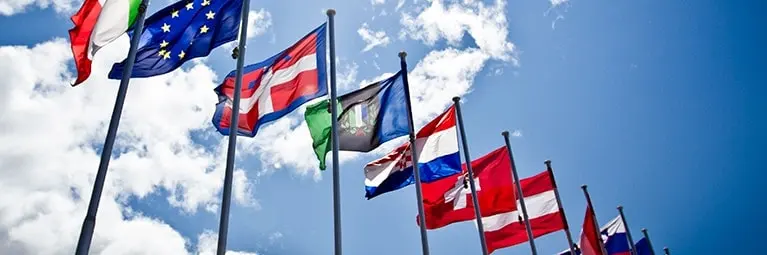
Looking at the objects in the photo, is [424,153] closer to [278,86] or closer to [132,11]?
[278,86]

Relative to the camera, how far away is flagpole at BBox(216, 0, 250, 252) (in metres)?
9.19

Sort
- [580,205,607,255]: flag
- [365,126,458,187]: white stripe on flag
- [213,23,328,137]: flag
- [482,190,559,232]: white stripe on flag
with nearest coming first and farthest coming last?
1. [213,23,328,137]: flag
2. [365,126,458,187]: white stripe on flag
3. [482,190,559,232]: white stripe on flag
4. [580,205,607,255]: flag

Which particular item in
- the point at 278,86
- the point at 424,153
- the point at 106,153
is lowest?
the point at 106,153

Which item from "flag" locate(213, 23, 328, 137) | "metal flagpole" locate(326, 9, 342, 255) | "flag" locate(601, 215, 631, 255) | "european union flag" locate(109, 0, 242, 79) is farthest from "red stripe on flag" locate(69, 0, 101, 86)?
"flag" locate(601, 215, 631, 255)

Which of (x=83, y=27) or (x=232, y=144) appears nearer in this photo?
(x=232, y=144)

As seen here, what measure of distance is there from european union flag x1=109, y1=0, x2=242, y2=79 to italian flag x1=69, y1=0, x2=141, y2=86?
2.50 ft

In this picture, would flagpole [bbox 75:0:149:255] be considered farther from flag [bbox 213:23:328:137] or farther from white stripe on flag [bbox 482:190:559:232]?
white stripe on flag [bbox 482:190:559:232]

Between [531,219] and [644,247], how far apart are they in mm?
10105

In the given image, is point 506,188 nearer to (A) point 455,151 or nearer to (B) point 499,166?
(B) point 499,166

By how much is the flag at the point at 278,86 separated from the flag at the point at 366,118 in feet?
4.69

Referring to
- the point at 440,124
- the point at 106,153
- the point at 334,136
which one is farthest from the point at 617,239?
the point at 106,153

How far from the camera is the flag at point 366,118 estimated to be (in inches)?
571

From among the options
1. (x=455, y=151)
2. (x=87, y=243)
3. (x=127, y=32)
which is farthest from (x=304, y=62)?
(x=87, y=243)

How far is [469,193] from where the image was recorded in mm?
16703
